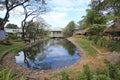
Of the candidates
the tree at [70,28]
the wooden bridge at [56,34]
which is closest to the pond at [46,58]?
the tree at [70,28]

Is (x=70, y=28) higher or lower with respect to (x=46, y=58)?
higher

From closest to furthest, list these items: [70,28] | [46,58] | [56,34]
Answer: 1. [46,58]
2. [70,28]
3. [56,34]

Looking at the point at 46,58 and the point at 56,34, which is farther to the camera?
the point at 56,34

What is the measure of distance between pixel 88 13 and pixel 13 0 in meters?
32.2

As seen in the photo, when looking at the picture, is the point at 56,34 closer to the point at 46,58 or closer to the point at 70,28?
the point at 70,28

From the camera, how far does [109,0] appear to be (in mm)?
12289

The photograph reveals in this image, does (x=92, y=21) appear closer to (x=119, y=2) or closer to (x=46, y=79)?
(x=119, y=2)

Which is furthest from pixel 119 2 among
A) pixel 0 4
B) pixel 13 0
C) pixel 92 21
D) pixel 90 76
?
pixel 92 21

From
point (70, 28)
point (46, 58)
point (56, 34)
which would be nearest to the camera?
point (46, 58)

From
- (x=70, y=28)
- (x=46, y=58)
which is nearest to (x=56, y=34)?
(x=70, y=28)

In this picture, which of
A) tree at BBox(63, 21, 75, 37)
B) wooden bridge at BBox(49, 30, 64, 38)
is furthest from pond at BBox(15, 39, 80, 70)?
wooden bridge at BBox(49, 30, 64, 38)

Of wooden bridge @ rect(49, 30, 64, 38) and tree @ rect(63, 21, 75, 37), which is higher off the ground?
tree @ rect(63, 21, 75, 37)

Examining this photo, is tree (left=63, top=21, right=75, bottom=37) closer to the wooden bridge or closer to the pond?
the wooden bridge

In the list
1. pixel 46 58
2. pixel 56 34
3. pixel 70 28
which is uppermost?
pixel 70 28
